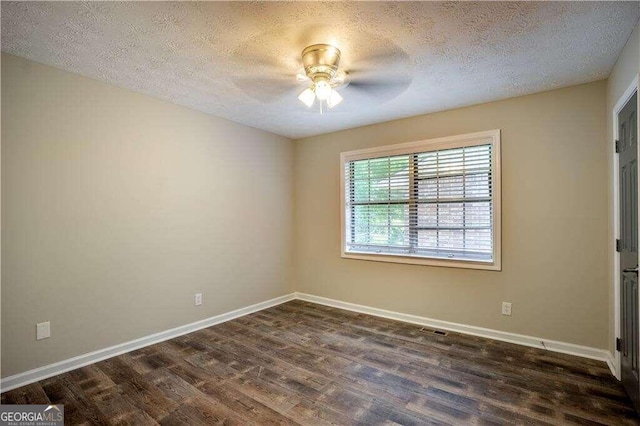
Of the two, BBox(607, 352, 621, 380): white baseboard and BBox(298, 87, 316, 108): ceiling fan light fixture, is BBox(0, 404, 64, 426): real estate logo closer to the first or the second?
BBox(298, 87, 316, 108): ceiling fan light fixture

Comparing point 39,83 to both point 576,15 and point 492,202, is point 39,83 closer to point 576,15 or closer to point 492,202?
point 576,15

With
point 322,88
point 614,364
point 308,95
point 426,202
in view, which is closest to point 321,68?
point 322,88

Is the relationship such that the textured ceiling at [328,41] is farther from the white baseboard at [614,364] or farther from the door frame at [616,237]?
the white baseboard at [614,364]

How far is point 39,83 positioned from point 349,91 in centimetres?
256

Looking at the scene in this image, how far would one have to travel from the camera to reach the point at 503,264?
3.19 metres

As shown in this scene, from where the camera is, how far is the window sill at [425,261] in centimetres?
326

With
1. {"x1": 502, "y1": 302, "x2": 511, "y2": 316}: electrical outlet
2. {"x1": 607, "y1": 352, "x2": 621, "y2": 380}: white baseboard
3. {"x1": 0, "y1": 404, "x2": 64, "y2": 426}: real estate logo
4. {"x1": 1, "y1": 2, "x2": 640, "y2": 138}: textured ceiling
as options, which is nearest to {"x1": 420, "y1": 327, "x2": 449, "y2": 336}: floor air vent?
{"x1": 502, "y1": 302, "x2": 511, "y2": 316}: electrical outlet

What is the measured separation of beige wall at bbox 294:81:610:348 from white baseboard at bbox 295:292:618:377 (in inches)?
2.2

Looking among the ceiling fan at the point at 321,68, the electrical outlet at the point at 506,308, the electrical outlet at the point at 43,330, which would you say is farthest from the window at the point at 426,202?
the electrical outlet at the point at 43,330

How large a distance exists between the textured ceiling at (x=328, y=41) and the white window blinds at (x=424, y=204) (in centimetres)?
78

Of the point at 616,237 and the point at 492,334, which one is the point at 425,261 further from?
the point at 616,237

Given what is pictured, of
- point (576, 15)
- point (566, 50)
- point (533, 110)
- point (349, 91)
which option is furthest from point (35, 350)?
point (533, 110)

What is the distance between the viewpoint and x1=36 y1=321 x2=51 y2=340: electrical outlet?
243 cm

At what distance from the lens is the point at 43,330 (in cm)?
245
